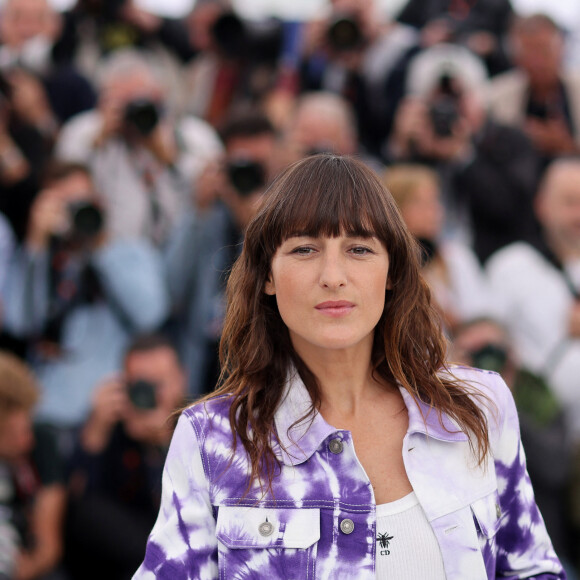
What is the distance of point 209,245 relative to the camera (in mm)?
4258

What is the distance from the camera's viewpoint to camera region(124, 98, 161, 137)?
4.57 metres

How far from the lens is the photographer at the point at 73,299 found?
414cm

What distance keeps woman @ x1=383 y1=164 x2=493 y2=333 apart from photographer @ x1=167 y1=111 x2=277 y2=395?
2.07 feet

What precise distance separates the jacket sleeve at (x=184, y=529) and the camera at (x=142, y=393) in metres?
2.06

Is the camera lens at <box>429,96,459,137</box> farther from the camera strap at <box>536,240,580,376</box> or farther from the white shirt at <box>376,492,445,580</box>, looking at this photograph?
the white shirt at <box>376,492,445,580</box>

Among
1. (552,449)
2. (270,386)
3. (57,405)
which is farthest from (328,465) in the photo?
(57,405)

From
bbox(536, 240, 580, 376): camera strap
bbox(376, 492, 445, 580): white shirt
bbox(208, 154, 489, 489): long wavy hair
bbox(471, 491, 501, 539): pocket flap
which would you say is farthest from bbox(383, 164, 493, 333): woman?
bbox(376, 492, 445, 580): white shirt

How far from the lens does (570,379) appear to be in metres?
4.11

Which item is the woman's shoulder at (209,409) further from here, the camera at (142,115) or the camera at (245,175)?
the camera at (142,115)

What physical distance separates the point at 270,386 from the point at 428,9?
206 inches

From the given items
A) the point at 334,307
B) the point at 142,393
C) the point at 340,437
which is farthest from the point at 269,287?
the point at 142,393

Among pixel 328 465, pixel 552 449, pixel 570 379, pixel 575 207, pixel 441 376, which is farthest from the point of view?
pixel 575 207

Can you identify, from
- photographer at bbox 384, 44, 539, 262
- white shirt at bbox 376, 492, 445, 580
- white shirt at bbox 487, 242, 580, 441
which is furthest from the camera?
photographer at bbox 384, 44, 539, 262

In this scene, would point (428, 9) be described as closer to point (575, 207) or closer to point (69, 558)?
point (575, 207)
